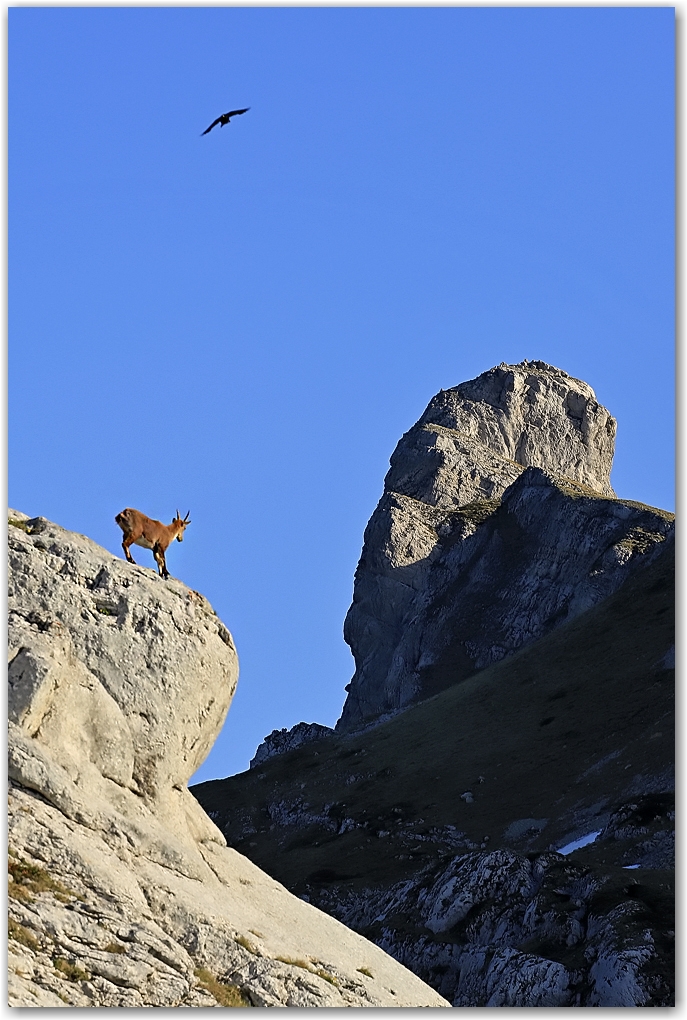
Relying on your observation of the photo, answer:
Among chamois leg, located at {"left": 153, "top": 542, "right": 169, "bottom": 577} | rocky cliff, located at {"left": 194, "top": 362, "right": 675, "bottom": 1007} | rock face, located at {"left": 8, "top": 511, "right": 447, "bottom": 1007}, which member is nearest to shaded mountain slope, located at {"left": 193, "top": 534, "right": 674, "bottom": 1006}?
rocky cliff, located at {"left": 194, "top": 362, "right": 675, "bottom": 1007}

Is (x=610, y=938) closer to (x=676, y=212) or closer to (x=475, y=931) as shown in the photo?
(x=475, y=931)

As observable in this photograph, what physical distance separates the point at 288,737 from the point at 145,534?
152719 mm

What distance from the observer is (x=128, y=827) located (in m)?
29.5

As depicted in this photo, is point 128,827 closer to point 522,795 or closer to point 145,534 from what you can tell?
point 145,534

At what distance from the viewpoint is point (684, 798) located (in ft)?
98.8

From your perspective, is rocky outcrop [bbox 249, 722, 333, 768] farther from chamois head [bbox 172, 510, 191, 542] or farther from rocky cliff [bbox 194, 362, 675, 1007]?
chamois head [bbox 172, 510, 191, 542]

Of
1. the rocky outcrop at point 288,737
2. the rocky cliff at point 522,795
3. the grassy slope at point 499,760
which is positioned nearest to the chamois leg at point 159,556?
the rocky cliff at point 522,795

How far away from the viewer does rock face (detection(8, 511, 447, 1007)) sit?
26.4 m

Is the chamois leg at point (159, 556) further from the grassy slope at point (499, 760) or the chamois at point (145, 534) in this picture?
the grassy slope at point (499, 760)

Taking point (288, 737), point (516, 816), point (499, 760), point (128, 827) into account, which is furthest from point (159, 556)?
point (288, 737)

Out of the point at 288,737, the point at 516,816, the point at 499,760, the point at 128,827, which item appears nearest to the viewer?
the point at 128,827

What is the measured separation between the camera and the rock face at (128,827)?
86.5ft

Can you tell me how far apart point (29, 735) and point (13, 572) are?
4263mm

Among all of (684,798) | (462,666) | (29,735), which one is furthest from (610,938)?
(462,666)
